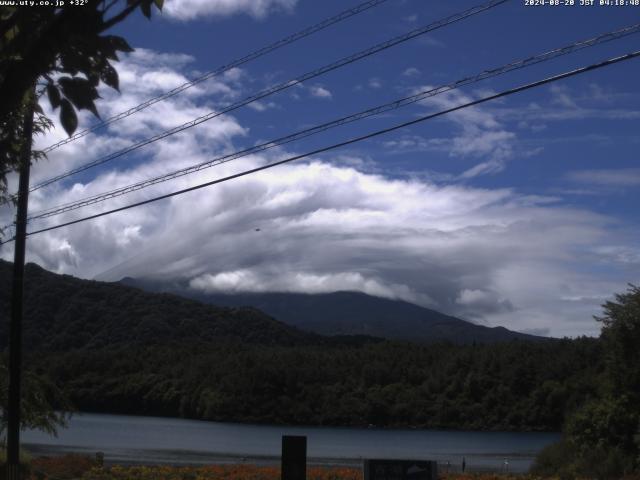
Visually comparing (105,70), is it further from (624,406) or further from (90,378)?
(90,378)

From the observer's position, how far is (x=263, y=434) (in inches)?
3199

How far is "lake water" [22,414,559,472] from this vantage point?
50094mm

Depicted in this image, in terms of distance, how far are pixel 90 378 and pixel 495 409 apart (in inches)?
1805

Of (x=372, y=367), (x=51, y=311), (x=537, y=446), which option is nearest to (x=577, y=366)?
(x=537, y=446)

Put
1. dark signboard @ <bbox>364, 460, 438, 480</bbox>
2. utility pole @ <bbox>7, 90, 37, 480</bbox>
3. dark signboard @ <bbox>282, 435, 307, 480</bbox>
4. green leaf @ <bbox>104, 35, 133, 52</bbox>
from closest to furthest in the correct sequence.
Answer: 1. green leaf @ <bbox>104, 35, 133, 52</bbox>
2. dark signboard @ <bbox>282, 435, 307, 480</bbox>
3. dark signboard @ <bbox>364, 460, 438, 480</bbox>
4. utility pole @ <bbox>7, 90, 37, 480</bbox>

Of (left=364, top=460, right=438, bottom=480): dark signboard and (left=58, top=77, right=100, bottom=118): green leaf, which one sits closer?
(left=58, top=77, right=100, bottom=118): green leaf

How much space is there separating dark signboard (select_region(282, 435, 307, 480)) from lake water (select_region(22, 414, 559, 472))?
35256 mm

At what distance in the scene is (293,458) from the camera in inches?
384

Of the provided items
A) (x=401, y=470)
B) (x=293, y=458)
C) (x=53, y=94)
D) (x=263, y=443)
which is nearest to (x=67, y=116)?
(x=53, y=94)

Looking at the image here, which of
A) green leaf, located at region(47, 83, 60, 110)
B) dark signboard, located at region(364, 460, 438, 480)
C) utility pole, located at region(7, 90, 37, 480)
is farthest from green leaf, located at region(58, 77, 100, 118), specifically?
utility pole, located at region(7, 90, 37, 480)

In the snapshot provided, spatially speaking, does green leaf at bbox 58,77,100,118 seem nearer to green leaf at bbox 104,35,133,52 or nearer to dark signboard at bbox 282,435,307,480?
green leaf at bbox 104,35,133,52

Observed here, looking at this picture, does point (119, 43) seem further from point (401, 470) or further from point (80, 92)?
point (401, 470)

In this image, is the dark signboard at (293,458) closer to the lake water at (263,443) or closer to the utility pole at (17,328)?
the utility pole at (17,328)

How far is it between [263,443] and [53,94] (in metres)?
66.7
